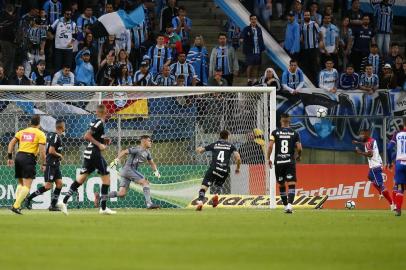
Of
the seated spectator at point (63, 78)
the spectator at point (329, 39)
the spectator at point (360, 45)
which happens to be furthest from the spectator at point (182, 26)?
the spectator at point (360, 45)

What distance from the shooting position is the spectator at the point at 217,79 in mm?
33688

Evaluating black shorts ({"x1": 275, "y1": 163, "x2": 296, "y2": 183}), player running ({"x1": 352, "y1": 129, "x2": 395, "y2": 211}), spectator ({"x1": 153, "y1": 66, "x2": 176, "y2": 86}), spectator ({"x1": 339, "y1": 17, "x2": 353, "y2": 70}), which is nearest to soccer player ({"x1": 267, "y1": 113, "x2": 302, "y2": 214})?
black shorts ({"x1": 275, "y1": 163, "x2": 296, "y2": 183})

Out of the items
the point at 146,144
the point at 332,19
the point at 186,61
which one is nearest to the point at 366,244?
the point at 146,144

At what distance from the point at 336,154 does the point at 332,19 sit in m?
5.86

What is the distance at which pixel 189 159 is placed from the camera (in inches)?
1237

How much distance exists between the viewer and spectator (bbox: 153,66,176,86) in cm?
3334

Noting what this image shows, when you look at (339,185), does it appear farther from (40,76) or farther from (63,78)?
(40,76)

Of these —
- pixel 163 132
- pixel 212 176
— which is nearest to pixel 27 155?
pixel 212 176

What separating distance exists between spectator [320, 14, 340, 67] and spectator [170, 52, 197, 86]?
4.29 metres

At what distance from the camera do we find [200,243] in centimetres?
1678

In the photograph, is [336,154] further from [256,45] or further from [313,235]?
[313,235]

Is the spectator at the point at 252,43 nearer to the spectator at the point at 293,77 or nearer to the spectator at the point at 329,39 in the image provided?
the spectator at the point at 293,77

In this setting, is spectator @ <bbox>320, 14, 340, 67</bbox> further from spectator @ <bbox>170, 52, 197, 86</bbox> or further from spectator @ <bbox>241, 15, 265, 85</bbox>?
spectator @ <bbox>170, 52, 197, 86</bbox>

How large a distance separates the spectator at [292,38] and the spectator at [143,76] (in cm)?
447
